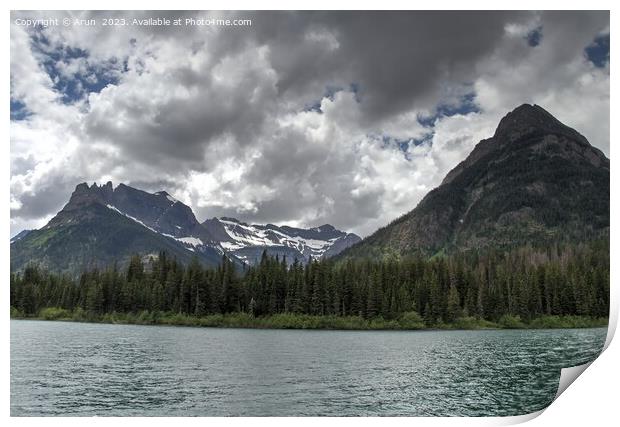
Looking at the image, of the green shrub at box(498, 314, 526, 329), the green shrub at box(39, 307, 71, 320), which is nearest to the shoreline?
the green shrub at box(498, 314, 526, 329)

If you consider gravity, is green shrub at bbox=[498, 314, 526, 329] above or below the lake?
above

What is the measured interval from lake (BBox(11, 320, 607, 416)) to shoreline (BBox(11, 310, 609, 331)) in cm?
3633

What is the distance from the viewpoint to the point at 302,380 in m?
29.1

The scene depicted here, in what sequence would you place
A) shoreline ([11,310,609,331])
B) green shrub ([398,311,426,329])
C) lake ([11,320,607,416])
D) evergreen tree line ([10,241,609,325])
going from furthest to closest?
evergreen tree line ([10,241,609,325]) < green shrub ([398,311,426,329]) < shoreline ([11,310,609,331]) < lake ([11,320,607,416])

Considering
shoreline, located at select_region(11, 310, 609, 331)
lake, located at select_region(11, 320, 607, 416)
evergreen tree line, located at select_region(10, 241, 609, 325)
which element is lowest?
lake, located at select_region(11, 320, 607, 416)

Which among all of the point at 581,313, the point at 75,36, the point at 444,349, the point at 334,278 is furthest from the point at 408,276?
the point at 75,36

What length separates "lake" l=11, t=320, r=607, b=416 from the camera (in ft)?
76.6

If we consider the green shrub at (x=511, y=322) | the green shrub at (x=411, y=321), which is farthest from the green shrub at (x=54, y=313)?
the green shrub at (x=511, y=322)

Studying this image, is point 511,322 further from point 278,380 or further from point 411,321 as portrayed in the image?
point 278,380

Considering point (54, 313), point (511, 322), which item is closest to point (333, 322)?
point (511, 322)

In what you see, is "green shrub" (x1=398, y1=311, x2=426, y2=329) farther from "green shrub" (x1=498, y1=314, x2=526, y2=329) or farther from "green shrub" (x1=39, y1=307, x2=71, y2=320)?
"green shrub" (x1=39, y1=307, x2=71, y2=320)

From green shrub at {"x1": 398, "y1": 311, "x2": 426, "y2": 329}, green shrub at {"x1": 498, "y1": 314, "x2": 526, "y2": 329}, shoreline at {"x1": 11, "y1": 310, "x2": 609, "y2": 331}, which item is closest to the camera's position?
shoreline at {"x1": 11, "y1": 310, "x2": 609, "y2": 331}

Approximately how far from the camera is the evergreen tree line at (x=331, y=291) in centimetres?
8675
